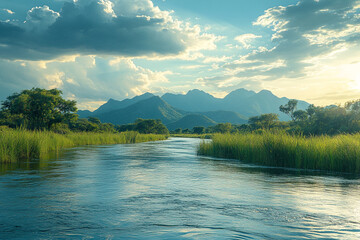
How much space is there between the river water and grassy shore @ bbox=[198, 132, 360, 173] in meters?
3.43

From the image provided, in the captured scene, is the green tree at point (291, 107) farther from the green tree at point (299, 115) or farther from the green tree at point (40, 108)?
the green tree at point (40, 108)

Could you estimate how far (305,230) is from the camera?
19.7ft

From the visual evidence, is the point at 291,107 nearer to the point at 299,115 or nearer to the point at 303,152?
the point at 299,115

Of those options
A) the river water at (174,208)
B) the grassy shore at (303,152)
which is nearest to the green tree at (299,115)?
the grassy shore at (303,152)

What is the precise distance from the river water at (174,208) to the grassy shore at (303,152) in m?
3.43

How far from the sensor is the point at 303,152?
56.4ft

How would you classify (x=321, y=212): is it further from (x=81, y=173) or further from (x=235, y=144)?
(x=235, y=144)

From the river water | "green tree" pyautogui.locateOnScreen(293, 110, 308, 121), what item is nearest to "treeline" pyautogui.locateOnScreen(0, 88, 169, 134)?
the river water

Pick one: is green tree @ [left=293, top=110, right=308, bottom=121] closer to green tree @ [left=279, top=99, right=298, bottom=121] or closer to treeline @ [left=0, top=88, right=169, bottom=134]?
green tree @ [left=279, top=99, right=298, bottom=121]

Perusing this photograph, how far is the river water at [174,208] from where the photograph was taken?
580 cm

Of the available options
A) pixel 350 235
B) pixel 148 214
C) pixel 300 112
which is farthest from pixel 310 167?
pixel 300 112

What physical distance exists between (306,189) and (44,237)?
894 cm

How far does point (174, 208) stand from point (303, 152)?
12.2 meters

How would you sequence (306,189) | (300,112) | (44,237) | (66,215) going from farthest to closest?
1. (300,112)
2. (306,189)
3. (66,215)
4. (44,237)
